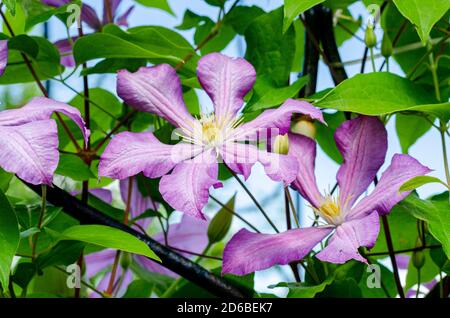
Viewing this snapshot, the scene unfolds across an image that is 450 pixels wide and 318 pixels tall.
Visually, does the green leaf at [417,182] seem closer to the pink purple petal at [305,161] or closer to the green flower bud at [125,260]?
the pink purple petal at [305,161]

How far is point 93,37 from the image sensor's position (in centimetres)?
70

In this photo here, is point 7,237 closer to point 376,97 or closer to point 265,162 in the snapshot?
point 265,162

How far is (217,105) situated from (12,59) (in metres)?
0.24

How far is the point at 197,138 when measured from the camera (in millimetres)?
699

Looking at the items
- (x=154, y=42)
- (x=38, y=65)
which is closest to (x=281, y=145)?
(x=154, y=42)

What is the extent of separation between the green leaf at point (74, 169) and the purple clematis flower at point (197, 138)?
0.30 ft

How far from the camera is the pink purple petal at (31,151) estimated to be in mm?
534

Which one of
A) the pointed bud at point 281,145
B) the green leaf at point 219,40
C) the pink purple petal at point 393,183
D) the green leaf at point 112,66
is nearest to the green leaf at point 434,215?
the pink purple petal at point 393,183

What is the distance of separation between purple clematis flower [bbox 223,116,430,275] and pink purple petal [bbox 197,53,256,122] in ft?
0.22

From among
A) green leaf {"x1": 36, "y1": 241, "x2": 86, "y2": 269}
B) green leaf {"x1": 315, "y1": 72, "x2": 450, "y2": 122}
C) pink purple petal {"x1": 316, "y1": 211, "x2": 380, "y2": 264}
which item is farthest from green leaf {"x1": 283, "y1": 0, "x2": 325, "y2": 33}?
green leaf {"x1": 36, "y1": 241, "x2": 86, "y2": 269}

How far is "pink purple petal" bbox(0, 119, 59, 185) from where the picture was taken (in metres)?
0.53

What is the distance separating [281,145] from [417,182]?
13cm

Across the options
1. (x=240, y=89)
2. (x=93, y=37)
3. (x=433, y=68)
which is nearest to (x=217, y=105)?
(x=240, y=89)
